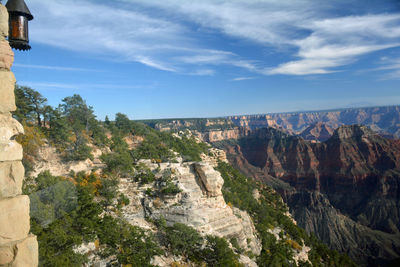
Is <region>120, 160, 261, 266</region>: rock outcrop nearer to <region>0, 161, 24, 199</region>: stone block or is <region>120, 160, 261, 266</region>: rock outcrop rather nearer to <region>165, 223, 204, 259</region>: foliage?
<region>165, 223, 204, 259</region>: foliage

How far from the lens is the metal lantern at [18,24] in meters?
5.92

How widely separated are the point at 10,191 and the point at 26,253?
114cm

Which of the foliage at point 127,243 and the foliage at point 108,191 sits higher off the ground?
the foliage at point 108,191

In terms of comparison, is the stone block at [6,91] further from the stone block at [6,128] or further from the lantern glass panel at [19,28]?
the lantern glass panel at [19,28]

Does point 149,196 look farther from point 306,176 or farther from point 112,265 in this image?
point 306,176

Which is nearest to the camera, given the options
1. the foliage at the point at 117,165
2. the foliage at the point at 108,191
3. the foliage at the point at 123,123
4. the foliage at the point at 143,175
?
the foliage at the point at 108,191

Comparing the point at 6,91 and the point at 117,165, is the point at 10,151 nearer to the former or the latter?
the point at 6,91

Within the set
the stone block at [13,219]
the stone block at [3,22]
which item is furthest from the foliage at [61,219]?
the stone block at [3,22]

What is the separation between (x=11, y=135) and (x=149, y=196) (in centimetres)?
2738

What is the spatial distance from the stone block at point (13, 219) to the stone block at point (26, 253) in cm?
12

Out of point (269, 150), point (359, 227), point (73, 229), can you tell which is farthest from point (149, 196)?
point (269, 150)

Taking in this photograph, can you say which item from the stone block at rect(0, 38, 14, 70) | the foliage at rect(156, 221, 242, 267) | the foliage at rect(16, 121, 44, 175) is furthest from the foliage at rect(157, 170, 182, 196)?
the stone block at rect(0, 38, 14, 70)

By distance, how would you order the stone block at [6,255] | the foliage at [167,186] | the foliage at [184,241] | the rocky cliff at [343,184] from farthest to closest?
the rocky cliff at [343,184]
the foliage at [167,186]
the foliage at [184,241]
the stone block at [6,255]

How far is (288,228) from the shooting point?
4562 centimetres
